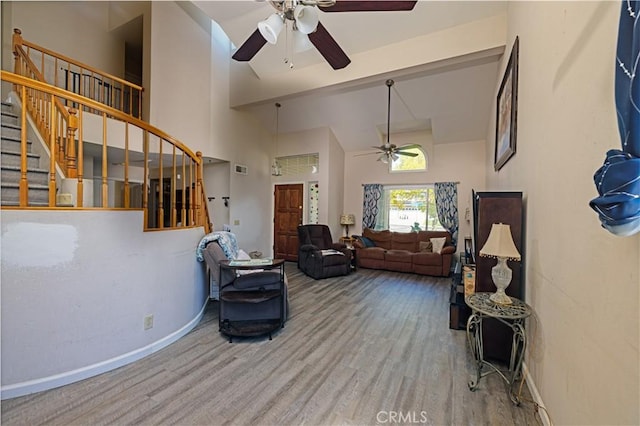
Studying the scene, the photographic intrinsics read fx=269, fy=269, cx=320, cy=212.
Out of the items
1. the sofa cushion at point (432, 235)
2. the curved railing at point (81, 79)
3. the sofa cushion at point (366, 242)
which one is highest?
the curved railing at point (81, 79)

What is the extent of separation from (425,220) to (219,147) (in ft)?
16.8

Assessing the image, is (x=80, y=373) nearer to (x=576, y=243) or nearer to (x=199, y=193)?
(x=199, y=193)

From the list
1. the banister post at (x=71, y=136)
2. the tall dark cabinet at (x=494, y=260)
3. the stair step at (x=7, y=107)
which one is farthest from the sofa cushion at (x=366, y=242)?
the stair step at (x=7, y=107)

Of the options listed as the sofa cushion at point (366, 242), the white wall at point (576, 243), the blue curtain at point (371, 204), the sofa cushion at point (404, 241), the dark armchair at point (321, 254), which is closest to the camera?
the white wall at point (576, 243)

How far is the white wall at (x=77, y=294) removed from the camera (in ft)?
6.01

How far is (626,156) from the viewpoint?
2.75ft

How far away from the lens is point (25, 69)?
3561 millimetres

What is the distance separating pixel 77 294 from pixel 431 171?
6.66m

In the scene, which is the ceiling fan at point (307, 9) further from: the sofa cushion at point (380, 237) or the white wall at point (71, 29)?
the sofa cushion at point (380, 237)

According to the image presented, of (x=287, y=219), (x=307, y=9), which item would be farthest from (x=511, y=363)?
(x=287, y=219)

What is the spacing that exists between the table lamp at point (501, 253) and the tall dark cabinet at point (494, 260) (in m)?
0.30

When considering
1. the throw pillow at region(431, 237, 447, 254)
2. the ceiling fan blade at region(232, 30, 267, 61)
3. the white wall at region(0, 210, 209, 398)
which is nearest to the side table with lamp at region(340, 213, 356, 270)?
the throw pillow at region(431, 237, 447, 254)

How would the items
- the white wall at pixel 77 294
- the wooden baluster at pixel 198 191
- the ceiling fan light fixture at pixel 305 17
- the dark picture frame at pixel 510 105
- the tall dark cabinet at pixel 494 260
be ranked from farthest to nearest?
the wooden baluster at pixel 198 191 → the dark picture frame at pixel 510 105 → the tall dark cabinet at pixel 494 260 → the ceiling fan light fixture at pixel 305 17 → the white wall at pixel 77 294

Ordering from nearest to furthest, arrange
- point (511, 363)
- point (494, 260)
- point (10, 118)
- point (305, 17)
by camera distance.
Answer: point (511, 363) → point (305, 17) → point (494, 260) → point (10, 118)
